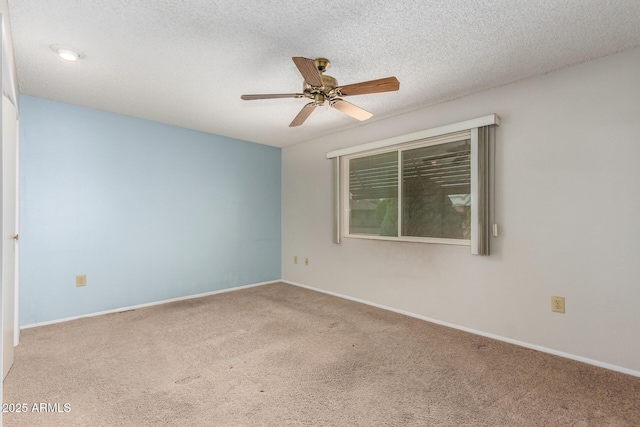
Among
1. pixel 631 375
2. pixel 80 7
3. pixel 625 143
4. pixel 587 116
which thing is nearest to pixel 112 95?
pixel 80 7

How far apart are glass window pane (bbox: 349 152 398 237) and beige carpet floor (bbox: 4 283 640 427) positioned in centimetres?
121

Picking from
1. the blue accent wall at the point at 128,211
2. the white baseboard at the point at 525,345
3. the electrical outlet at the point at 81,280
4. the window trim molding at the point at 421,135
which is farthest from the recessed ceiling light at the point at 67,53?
the white baseboard at the point at 525,345

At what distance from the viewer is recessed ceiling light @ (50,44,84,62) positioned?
7.18 feet

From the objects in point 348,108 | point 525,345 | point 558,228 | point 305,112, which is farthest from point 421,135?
point 525,345

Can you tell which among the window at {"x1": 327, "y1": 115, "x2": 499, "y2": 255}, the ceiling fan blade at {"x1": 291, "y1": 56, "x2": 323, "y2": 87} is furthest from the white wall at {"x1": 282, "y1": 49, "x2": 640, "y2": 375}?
the ceiling fan blade at {"x1": 291, "y1": 56, "x2": 323, "y2": 87}

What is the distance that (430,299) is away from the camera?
10.7ft

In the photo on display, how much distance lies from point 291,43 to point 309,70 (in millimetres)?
333

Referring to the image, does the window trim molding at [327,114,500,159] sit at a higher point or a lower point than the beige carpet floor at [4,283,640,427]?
higher

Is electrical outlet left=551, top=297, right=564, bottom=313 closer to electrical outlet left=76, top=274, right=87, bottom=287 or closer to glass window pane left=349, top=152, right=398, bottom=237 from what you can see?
glass window pane left=349, top=152, right=398, bottom=237

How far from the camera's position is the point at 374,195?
3928mm

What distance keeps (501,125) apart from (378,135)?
1357 mm

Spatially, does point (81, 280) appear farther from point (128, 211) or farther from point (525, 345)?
point (525, 345)

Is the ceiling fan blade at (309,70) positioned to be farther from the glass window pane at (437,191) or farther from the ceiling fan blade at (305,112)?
the glass window pane at (437,191)

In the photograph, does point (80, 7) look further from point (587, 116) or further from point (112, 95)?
point (587, 116)
